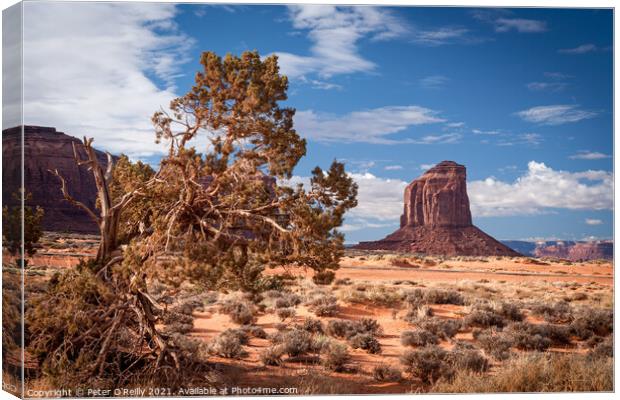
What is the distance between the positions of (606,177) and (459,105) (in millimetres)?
5619

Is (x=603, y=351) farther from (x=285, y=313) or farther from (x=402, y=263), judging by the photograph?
(x=402, y=263)

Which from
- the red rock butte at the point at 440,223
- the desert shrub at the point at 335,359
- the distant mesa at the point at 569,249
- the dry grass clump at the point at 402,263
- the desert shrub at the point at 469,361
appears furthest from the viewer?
the red rock butte at the point at 440,223

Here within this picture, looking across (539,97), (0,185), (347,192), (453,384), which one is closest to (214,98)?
(347,192)

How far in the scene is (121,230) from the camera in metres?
9.15

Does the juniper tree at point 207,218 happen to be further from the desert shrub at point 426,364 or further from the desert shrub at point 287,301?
the desert shrub at point 287,301

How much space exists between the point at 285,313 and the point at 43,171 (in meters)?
7.27

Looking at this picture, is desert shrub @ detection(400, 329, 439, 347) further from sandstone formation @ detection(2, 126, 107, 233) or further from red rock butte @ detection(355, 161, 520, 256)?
red rock butte @ detection(355, 161, 520, 256)

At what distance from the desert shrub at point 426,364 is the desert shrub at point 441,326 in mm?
2426

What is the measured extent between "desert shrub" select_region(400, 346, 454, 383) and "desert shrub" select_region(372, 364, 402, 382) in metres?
0.32

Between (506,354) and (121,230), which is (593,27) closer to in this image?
(506,354)

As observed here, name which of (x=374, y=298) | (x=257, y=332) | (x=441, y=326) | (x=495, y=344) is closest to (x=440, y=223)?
(x=374, y=298)

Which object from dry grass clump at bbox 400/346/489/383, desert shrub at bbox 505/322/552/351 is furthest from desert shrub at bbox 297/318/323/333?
desert shrub at bbox 505/322/552/351

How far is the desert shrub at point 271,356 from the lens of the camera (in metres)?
11.1

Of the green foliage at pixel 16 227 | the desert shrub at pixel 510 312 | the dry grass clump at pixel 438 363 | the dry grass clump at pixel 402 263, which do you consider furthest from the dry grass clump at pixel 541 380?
the dry grass clump at pixel 402 263
